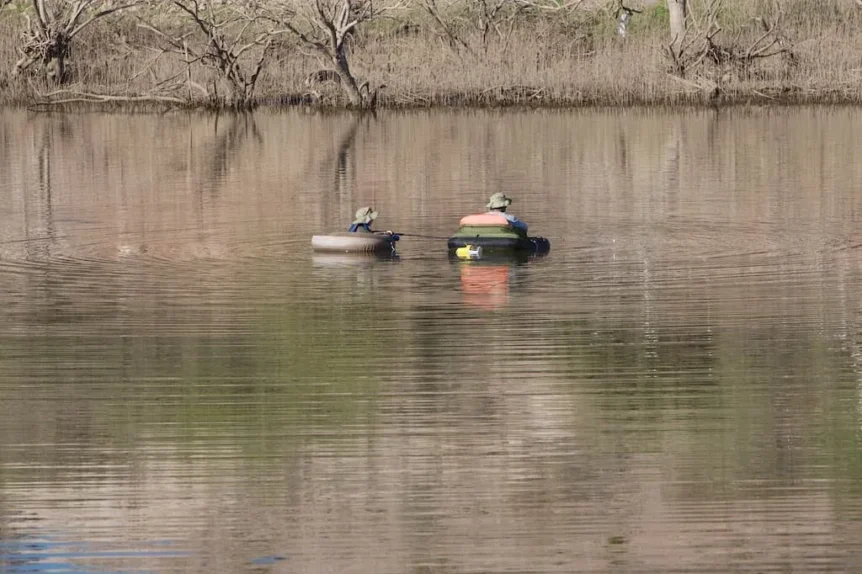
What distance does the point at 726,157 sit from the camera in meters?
→ 28.9

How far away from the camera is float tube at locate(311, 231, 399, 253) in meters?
17.3

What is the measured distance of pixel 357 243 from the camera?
17.3m

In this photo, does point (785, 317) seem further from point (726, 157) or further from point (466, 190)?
point (726, 157)

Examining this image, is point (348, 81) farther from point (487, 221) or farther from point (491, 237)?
point (491, 237)

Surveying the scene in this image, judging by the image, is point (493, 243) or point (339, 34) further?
point (339, 34)

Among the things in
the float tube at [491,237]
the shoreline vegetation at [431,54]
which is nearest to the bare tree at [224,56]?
the shoreline vegetation at [431,54]

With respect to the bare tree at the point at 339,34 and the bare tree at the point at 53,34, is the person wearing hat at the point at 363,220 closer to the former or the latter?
the bare tree at the point at 339,34

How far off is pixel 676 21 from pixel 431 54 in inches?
227

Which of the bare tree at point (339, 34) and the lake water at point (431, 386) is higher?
the bare tree at point (339, 34)

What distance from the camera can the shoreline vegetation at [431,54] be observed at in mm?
41344

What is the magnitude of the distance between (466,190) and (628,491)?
52.1 feet

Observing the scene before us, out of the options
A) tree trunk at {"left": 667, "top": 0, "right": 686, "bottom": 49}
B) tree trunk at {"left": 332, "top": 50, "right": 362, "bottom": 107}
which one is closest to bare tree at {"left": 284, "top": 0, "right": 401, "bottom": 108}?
tree trunk at {"left": 332, "top": 50, "right": 362, "bottom": 107}

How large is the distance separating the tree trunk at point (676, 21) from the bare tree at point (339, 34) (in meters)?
6.30

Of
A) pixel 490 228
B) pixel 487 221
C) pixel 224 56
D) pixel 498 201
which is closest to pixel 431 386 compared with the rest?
pixel 490 228
